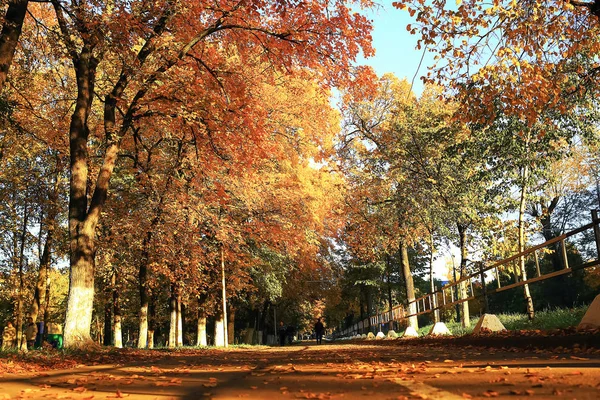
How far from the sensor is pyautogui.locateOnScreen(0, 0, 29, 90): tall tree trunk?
31.1ft

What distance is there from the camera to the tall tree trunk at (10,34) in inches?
373

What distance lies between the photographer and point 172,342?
2677 cm

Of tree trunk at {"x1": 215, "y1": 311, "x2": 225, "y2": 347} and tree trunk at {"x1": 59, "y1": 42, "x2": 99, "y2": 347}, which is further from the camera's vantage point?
tree trunk at {"x1": 215, "y1": 311, "x2": 225, "y2": 347}

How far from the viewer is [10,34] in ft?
31.7

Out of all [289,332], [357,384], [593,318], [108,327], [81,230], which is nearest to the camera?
[357,384]

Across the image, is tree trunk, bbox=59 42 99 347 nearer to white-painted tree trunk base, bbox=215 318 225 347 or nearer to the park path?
the park path

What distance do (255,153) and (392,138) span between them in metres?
8.14

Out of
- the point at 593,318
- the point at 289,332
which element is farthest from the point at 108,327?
the point at 593,318

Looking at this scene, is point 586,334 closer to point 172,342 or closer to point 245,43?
point 245,43

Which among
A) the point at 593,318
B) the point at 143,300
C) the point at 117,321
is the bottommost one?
the point at 593,318

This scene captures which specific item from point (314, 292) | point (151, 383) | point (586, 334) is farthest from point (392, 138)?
point (314, 292)

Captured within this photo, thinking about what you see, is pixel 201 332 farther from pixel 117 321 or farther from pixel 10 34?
pixel 10 34

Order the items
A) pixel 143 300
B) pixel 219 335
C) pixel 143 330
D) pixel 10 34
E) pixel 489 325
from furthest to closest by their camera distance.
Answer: pixel 219 335 < pixel 143 300 < pixel 143 330 < pixel 489 325 < pixel 10 34

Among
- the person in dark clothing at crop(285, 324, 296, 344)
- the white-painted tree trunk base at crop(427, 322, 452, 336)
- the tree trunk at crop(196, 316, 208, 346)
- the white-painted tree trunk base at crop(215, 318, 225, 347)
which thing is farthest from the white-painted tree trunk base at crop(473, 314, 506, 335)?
the person in dark clothing at crop(285, 324, 296, 344)
